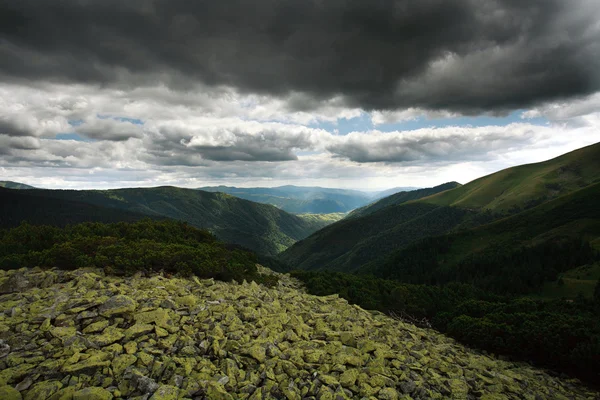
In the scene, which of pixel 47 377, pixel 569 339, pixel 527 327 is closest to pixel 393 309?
pixel 527 327

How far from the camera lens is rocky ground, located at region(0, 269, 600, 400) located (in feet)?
44.7

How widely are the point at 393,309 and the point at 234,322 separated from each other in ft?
102

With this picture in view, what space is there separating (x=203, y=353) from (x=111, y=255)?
2054 cm

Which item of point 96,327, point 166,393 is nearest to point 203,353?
point 166,393

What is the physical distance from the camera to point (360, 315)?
29219 mm

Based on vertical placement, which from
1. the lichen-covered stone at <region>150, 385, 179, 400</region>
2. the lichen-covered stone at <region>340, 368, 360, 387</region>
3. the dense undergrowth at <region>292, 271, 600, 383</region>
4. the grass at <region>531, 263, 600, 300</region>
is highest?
the lichen-covered stone at <region>150, 385, 179, 400</region>

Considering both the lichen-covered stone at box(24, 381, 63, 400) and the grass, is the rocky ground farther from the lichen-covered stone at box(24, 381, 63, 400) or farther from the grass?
the grass

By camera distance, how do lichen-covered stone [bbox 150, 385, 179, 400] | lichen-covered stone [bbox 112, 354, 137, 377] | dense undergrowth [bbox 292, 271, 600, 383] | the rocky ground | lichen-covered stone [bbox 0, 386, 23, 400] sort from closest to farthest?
lichen-covered stone [bbox 0, 386, 23, 400] < lichen-covered stone [bbox 150, 385, 179, 400] < the rocky ground < lichen-covered stone [bbox 112, 354, 137, 377] < dense undergrowth [bbox 292, 271, 600, 383]

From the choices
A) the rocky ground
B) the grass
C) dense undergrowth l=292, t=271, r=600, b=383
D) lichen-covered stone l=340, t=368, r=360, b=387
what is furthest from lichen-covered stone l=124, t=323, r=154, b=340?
the grass

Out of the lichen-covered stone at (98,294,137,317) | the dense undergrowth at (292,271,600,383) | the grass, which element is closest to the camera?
the lichen-covered stone at (98,294,137,317)

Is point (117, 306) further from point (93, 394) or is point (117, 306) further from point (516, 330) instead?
point (516, 330)

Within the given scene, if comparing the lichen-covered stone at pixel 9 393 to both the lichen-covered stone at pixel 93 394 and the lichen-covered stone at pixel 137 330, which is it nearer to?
the lichen-covered stone at pixel 93 394

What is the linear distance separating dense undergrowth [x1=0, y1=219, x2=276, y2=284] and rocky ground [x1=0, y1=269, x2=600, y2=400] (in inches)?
108

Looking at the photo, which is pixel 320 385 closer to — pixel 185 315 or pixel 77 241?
pixel 185 315
